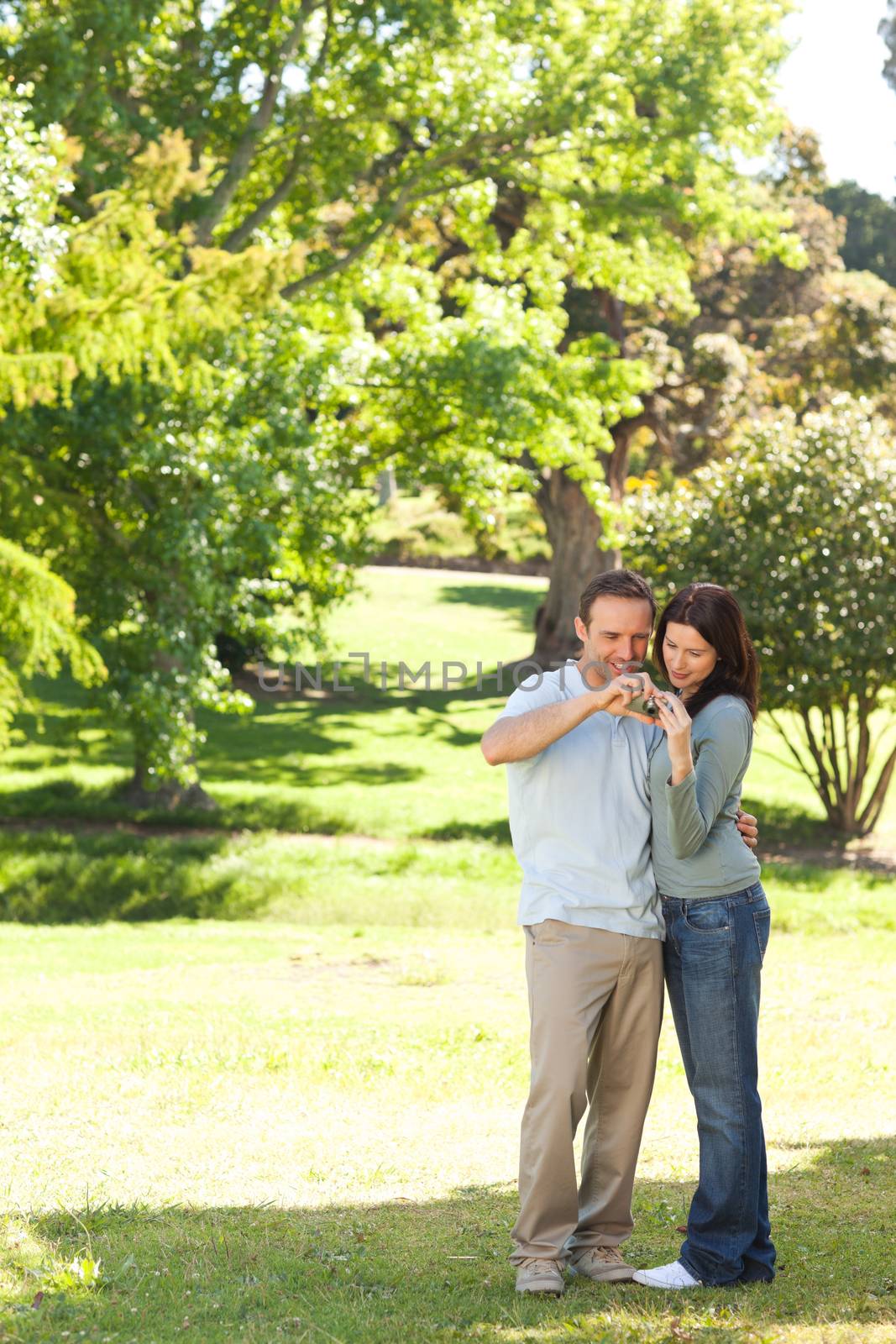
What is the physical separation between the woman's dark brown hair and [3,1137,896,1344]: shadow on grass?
5.66 feet

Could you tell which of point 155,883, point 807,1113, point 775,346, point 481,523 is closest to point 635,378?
point 481,523

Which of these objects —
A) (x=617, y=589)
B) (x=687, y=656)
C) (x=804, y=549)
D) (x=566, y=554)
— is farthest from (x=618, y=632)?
(x=566, y=554)

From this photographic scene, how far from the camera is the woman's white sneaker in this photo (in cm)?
404

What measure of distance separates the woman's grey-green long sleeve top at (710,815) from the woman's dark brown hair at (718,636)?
53 mm

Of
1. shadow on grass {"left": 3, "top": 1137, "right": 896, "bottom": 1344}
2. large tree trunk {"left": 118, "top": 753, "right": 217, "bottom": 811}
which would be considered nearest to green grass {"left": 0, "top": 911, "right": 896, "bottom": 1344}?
shadow on grass {"left": 3, "top": 1137, "right": 896, "bottom": 1344}

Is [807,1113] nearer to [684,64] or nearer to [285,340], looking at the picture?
[285,340]

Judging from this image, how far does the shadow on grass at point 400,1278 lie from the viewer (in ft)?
12.1

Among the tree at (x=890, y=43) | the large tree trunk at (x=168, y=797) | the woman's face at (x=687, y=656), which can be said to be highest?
the tree at (x=890, y=43)

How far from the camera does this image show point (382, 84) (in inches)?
666

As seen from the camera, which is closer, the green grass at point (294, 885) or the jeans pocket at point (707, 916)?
the jeans pocket at point (707, 916)

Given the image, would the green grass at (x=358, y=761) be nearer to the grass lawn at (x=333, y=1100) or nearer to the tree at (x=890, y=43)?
the grass lawn at (x=333, y=1100)

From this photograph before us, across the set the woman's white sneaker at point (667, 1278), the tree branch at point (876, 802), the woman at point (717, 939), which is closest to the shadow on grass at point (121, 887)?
the tree branch at point (876, 802)

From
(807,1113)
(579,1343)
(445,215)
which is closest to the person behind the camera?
(579,1343)

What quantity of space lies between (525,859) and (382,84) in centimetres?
1511
